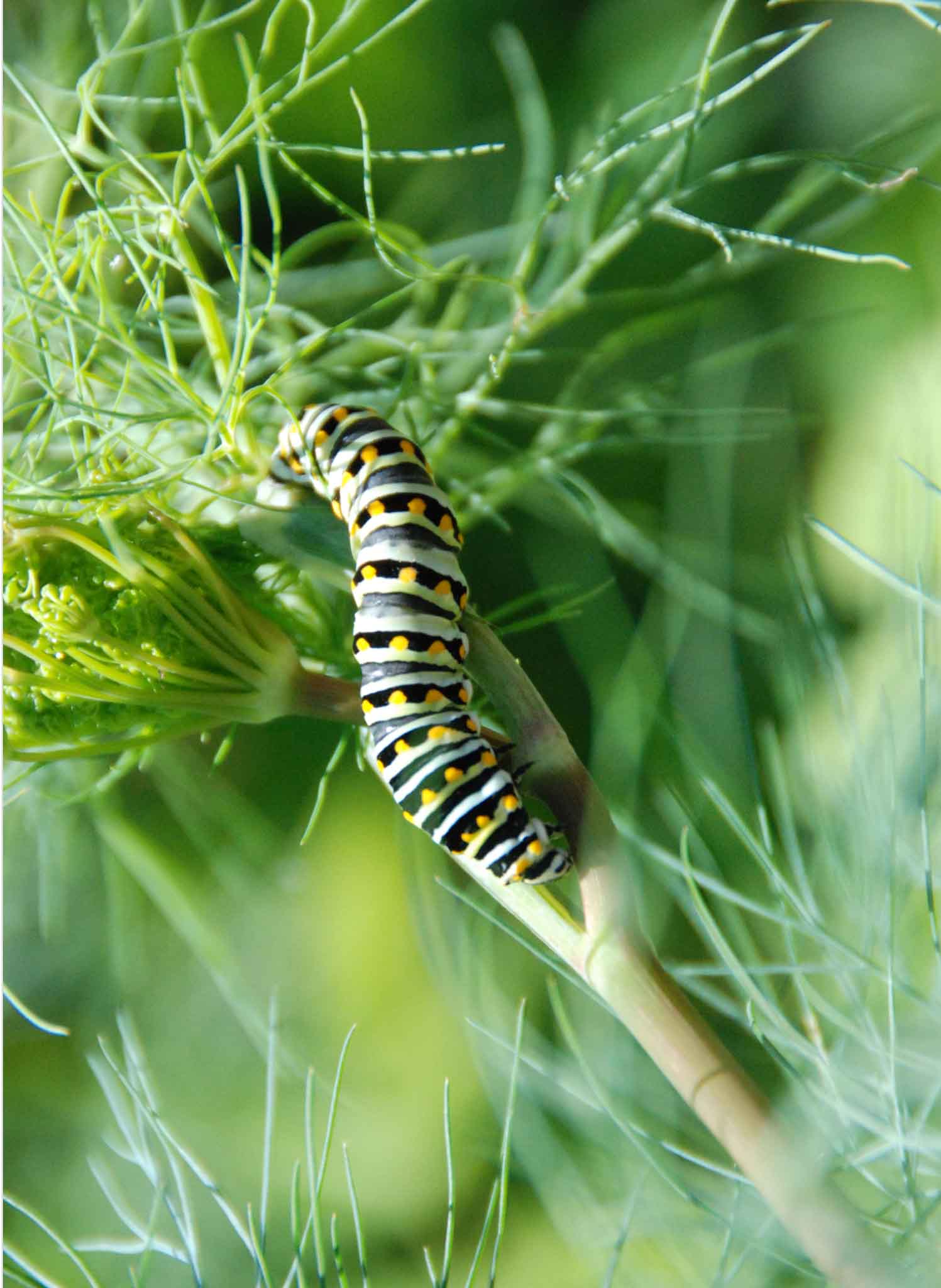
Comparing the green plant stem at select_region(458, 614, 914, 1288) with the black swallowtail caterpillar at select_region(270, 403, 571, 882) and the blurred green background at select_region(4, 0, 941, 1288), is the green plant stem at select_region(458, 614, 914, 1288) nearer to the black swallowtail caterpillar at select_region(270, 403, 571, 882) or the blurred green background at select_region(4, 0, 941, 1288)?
the black swallowtail caterpillar at select_region(270, 403, 571, 882)

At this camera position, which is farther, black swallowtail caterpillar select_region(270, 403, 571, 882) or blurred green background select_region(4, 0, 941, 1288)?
blurred green background select_region(4, 0, 941, 1288)

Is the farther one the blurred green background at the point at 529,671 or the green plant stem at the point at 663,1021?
→ the blurred green background at the point at 529,671

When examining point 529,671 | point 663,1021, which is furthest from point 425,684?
point 529,671

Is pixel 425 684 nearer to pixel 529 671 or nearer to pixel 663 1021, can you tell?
pixel 663 1021

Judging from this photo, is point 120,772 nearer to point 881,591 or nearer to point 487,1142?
point 487,1142

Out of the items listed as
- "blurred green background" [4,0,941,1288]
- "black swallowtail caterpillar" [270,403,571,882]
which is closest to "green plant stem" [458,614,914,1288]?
"black swallowtail caterpillar" [270,403,571,882]

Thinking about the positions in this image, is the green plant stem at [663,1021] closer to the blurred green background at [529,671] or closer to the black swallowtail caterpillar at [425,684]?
the black swallowtail caterpillar at [425,684]

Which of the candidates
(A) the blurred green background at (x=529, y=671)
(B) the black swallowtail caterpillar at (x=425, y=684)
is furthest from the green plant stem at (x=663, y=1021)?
(A) the blurred green background at (x=529, y=671)
